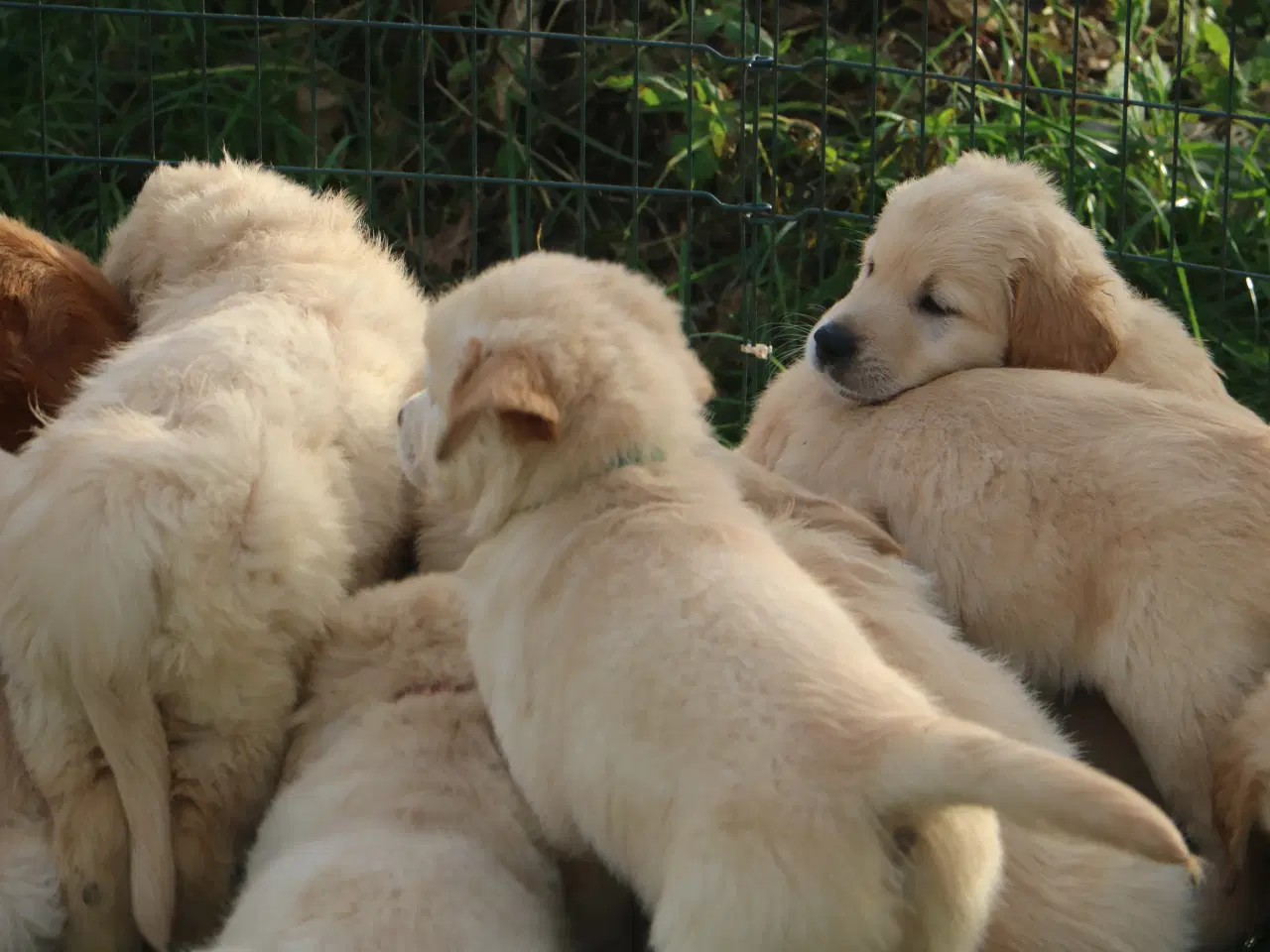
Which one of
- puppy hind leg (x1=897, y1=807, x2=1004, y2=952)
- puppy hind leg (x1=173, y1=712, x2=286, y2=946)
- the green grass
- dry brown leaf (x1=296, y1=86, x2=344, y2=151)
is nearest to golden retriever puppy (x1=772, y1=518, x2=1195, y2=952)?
puppy hind leg (x1=897, y1=807, x2=1004, y2=952)

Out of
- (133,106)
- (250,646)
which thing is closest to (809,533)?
(250,646)

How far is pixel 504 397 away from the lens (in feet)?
8.48

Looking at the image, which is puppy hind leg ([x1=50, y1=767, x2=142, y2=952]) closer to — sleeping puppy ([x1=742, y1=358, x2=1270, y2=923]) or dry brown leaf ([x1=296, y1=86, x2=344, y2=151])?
sleeping puppy ([x1=742, y1=358, x2=1270, y2=923])

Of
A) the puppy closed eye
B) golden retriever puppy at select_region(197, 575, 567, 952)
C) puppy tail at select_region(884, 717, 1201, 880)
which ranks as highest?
the puppy closed eye

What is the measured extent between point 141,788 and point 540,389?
0.95 m

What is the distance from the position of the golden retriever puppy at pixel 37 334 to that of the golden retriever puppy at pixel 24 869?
0.97m

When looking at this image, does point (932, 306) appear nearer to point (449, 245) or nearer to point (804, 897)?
point (804, 897)

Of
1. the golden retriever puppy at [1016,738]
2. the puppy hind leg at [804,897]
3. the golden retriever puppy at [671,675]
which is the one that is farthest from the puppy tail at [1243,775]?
the puppy hind leg at [804,897]

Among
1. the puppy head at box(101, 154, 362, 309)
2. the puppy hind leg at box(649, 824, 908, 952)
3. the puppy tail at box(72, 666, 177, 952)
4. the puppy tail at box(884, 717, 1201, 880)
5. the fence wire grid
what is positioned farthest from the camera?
the fence wire grid

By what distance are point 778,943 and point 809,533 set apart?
977 millimetres

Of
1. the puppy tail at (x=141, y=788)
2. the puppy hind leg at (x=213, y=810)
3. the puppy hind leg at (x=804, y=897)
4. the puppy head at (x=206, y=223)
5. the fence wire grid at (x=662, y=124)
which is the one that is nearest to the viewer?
the puppy hind leg at (x=804, y=897)

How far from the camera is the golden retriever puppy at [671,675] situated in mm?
2170

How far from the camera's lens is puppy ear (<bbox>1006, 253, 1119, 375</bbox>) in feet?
11.9

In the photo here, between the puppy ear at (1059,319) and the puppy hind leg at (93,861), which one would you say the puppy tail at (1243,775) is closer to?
the puppy ear at (1059,319)
